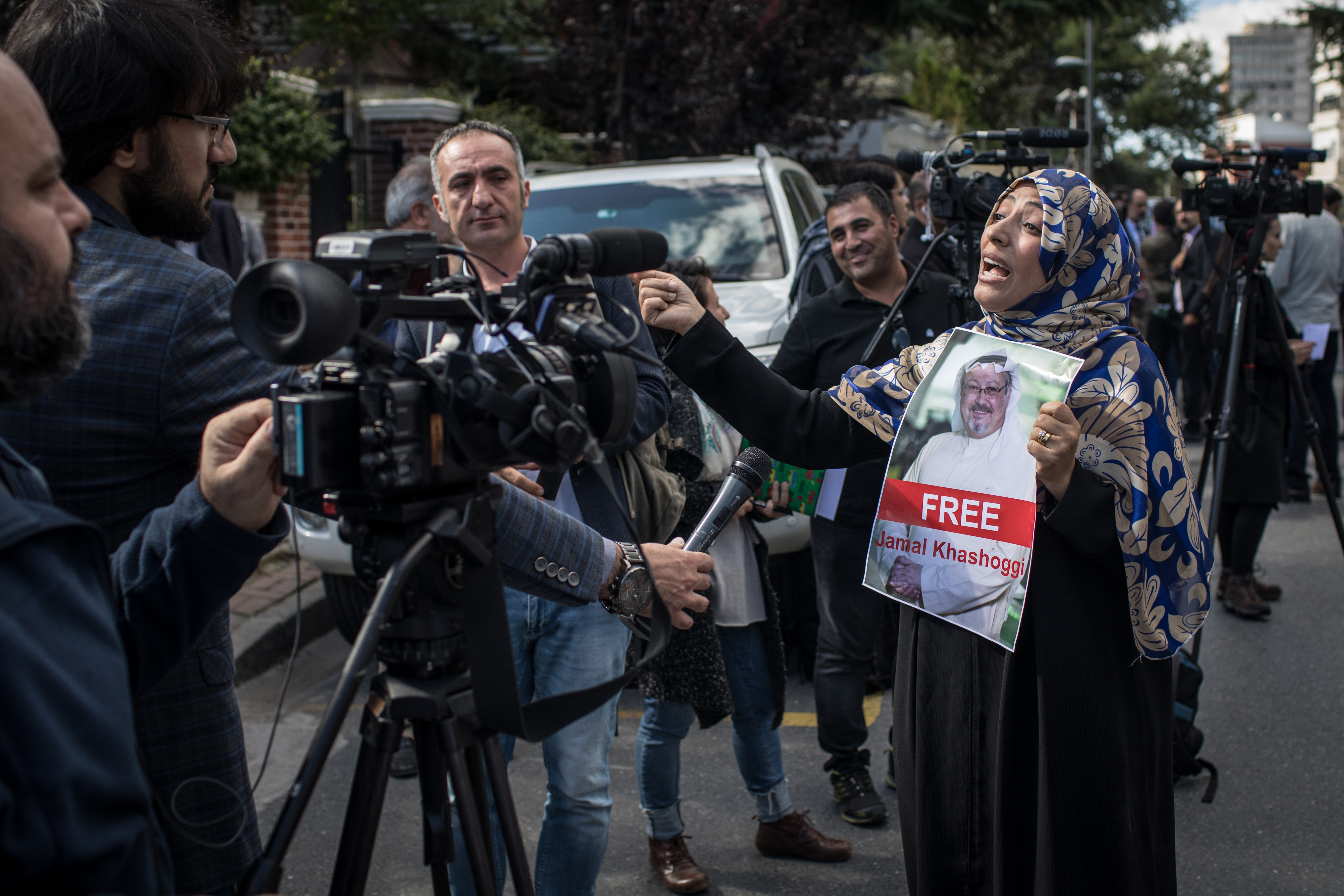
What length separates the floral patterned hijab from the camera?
2.21m

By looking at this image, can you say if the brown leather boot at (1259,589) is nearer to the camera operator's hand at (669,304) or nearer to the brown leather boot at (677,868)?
the brown leather boot at (677,868)

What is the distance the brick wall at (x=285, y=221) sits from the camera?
9219 mm

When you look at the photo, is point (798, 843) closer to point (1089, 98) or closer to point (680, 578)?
point (680, 578)

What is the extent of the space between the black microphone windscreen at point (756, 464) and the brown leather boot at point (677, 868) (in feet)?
5.15

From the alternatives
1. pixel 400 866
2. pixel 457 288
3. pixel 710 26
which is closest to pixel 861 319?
pixel 400 866

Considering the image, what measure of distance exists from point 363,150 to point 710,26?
348cm

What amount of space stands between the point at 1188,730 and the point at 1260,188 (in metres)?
2.27

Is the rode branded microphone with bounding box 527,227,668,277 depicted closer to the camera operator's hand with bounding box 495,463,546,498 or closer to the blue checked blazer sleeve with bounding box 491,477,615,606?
the blue checked blazer sleeve with bounding box 491,477,615,606

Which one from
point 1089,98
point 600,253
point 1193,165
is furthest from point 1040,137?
point 1089,98

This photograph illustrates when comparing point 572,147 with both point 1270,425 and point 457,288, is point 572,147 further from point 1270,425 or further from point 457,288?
point 457,288

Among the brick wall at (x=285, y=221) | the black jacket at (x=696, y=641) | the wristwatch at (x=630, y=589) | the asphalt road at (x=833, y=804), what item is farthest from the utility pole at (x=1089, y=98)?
the wristwatch at (x=630, y=589)

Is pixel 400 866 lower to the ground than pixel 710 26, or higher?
lower

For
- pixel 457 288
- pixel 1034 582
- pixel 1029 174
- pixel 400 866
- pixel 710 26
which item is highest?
pixel 710 26

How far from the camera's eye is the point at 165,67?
5.43 feet
